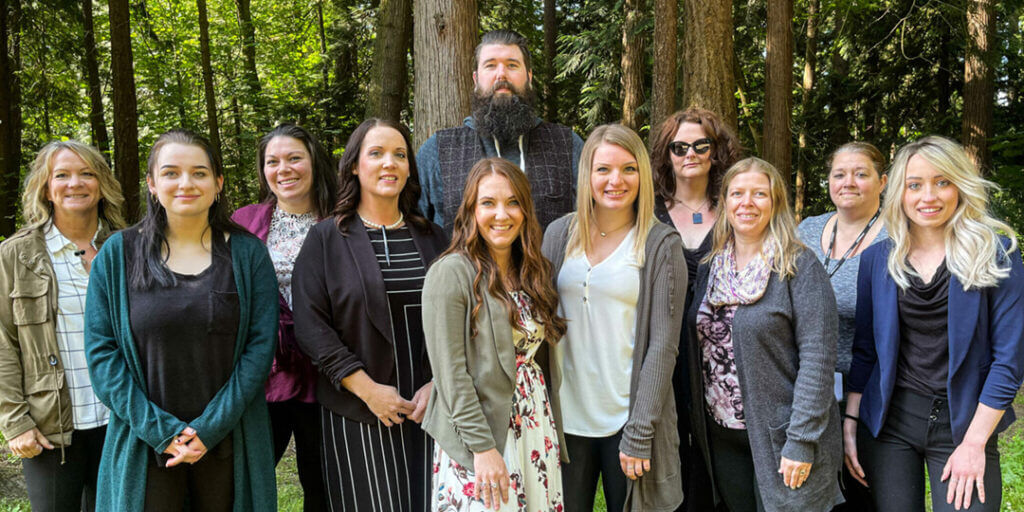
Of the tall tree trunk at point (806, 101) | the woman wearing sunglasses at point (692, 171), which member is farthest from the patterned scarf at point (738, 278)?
the tall tree trunk at point (806, 101)

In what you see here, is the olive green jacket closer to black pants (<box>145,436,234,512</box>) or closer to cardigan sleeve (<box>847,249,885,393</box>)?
black pants (<box>145,436,234,512</box>)

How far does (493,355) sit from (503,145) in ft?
5.14

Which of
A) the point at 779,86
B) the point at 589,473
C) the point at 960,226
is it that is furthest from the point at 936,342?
the point at 779,86

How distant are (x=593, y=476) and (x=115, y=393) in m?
2.01

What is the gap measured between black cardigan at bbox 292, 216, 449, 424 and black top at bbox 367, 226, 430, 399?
0.03 meters

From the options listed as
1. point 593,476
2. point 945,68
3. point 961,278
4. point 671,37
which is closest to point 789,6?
point 671,37

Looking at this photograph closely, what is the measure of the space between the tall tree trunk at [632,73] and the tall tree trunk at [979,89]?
551cm

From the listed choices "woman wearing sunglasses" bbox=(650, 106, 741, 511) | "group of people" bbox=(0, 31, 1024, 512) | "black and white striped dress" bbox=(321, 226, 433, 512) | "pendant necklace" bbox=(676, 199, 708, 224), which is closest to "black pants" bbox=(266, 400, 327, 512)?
"group of people" bbox=(0, 31, 1024, 512)

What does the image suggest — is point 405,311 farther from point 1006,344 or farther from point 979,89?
point 979,89

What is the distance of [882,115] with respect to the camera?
12.6m

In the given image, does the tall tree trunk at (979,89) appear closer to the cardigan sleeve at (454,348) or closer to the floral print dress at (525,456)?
the floral print dress at (525,456)

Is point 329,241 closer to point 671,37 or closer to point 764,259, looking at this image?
point 764,259

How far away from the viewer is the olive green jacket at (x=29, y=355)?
3010mm

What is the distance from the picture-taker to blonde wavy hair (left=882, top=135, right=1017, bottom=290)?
8.64 feet
